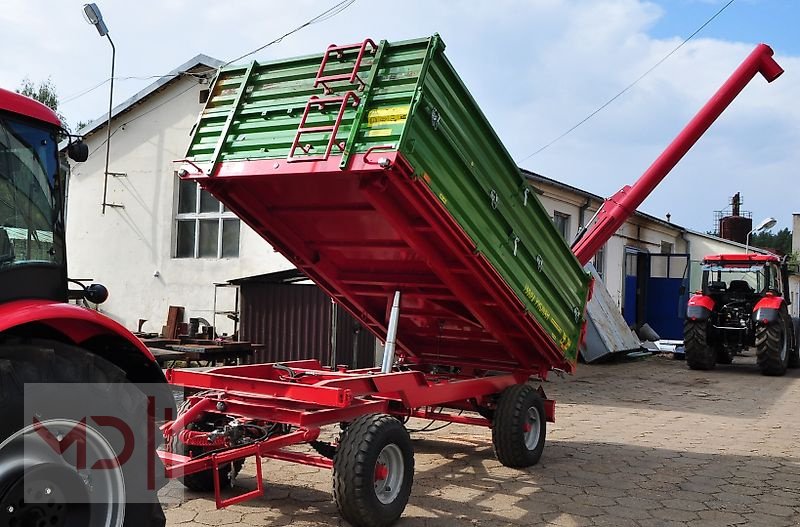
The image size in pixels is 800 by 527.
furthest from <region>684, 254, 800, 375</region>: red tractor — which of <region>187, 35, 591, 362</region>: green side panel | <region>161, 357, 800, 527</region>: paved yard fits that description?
<region>187, 35, 591, 362</region>: green side panel

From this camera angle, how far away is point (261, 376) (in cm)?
616

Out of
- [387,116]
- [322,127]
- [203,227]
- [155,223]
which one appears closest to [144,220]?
[155,223]

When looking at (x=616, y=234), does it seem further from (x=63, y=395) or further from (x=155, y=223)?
(x=63, y=395)

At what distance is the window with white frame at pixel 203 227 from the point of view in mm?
13289

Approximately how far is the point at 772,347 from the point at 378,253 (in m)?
11.1

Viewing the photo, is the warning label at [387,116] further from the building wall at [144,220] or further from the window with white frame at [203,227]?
the building wall at [144,220]

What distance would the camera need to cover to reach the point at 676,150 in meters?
7.66

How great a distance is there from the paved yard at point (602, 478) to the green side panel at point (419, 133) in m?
1.47

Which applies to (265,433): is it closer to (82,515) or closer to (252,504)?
(252,504)

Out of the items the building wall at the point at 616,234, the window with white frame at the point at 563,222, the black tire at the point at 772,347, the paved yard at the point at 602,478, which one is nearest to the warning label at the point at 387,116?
the paved yard at the point at 602,478

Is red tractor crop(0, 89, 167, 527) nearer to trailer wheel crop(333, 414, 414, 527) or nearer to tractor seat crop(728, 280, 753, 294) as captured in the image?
trailer wheel crop(333, 414, 414, 527)

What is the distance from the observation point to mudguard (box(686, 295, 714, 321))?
1490 cm

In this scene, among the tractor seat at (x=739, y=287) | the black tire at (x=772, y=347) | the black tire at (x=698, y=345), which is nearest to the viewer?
the black tire at (x=772, y=347)

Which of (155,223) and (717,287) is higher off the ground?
(155,223)
